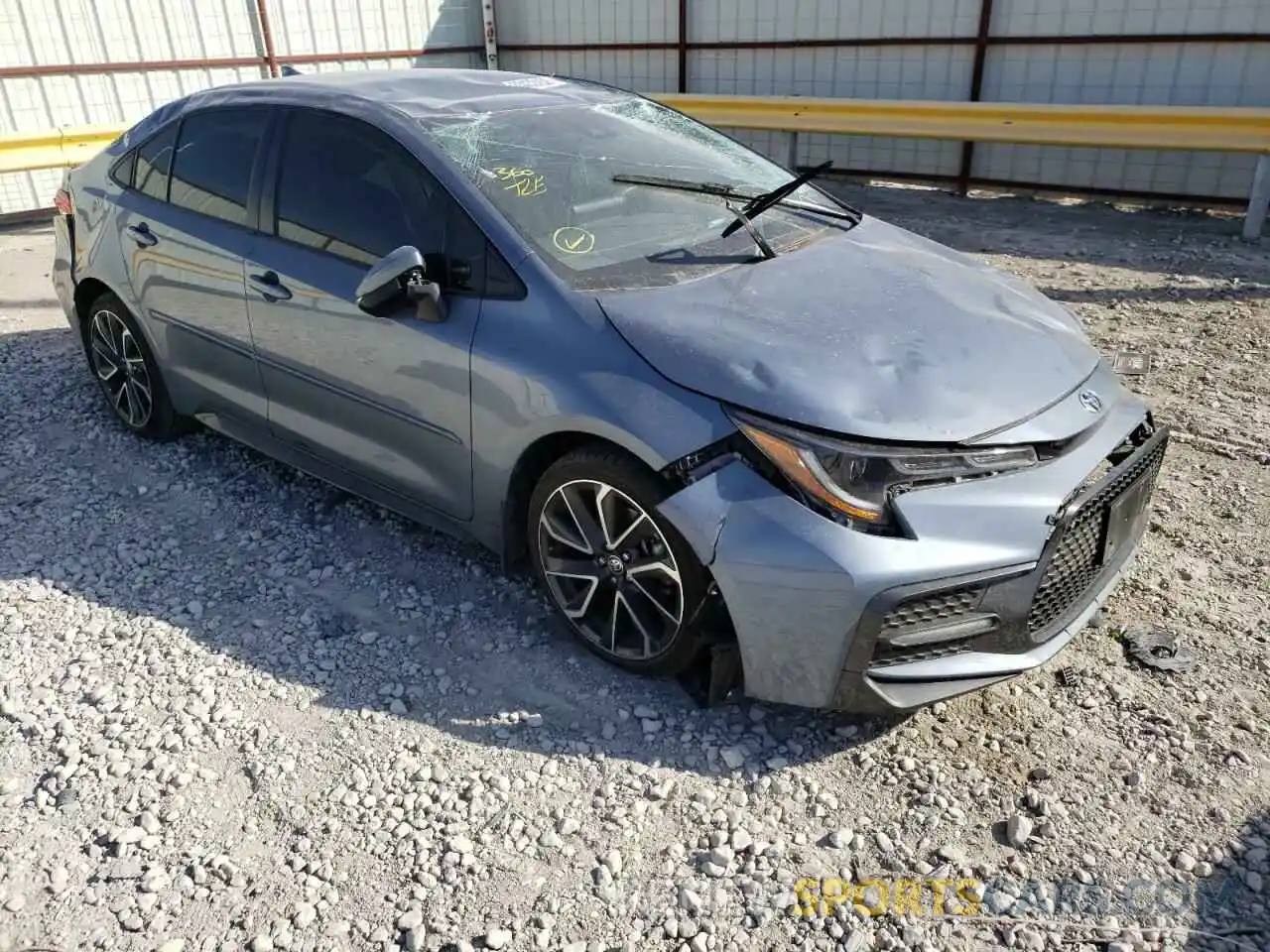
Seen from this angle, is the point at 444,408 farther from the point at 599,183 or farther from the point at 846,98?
the point at 846,98

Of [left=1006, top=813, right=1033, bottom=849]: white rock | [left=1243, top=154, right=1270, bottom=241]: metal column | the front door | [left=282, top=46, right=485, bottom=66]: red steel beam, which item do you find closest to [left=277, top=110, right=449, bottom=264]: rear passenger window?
the front door

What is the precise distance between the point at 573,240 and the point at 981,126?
7489 millimetres

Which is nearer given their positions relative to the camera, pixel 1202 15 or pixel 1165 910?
pixel 1165 910

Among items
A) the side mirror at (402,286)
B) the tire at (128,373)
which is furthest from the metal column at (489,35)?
the side mirror at (402,286)

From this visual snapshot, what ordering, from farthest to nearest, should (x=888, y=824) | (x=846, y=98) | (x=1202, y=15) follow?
Result: (x=846, y=98), (x=1202, y=15), (x=888, y=824)

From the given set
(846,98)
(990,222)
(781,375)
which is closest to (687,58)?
(846,98)

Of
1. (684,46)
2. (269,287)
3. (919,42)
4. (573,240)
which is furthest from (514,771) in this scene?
(684,46)

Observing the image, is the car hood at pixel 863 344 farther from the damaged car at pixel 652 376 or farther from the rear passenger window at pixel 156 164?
the rear passenger window at pixel 156 164

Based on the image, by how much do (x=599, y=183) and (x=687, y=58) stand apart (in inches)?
373

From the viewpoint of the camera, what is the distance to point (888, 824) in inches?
103

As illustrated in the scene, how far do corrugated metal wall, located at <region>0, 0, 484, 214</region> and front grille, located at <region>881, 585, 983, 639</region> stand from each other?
413 inches

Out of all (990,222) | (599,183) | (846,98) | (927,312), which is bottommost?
(990,222)

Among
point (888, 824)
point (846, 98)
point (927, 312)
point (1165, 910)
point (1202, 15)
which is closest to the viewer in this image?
point (1165, 910)

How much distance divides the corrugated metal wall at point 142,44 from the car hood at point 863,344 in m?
9.52
